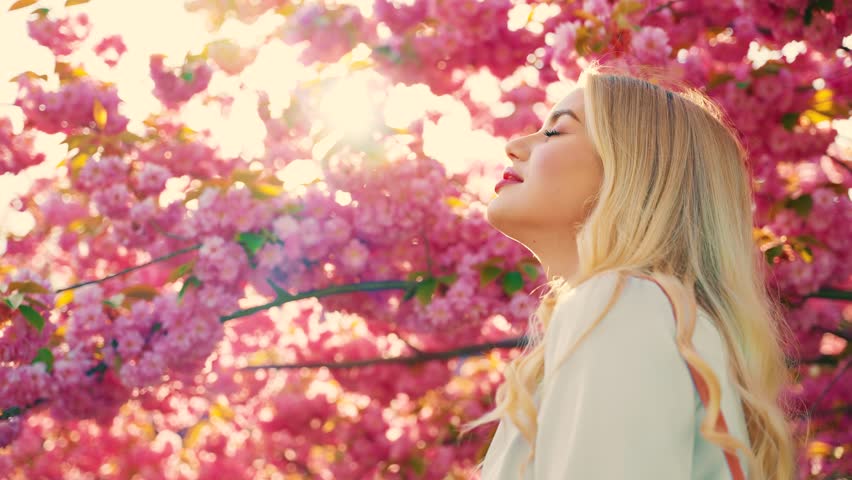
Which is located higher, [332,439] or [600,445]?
[600,445]

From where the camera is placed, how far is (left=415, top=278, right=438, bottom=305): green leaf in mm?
3988

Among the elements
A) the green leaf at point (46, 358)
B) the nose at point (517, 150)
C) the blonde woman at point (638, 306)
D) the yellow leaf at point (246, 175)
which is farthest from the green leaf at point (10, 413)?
the nose at point (517, 150)

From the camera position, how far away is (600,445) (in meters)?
1.39

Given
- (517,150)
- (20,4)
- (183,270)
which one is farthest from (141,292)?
(517,150)

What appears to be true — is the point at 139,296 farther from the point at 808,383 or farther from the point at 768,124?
the point at 808,383

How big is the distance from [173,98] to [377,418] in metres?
2.20

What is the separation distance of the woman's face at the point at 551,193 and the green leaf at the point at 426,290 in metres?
1.96

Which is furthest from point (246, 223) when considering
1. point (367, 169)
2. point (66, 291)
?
point (66, 291)

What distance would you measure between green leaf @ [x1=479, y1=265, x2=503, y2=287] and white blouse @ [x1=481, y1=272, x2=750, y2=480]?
7.76ft

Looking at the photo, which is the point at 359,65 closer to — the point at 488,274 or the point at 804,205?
the point at 488,274

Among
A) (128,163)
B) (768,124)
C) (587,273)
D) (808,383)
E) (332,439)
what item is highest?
(587,273)

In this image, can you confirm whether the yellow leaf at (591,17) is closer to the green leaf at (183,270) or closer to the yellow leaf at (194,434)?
the green leaf at (183,270)

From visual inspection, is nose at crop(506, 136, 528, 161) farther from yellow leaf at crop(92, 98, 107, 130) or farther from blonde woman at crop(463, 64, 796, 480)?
yellow leaf at crop(92, 98, 107, 130)

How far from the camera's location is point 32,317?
144 inches
